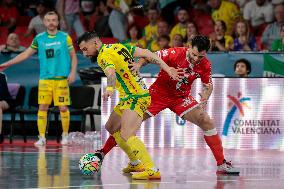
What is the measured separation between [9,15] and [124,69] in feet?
43.2

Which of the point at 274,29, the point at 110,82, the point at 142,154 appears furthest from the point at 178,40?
the point at 110,82

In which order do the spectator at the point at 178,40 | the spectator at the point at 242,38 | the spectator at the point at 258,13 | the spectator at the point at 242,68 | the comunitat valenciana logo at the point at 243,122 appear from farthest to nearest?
the spectator at the point at 258,13 → the spectator at the point at 178,40 → the spectator at the point at 242,38 → the spectator at the point at 242,68 → the comunitat valenciana logo at the point at 243,122

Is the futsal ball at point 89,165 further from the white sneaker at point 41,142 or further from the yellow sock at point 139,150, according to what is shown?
the white sneaker at point 41,142

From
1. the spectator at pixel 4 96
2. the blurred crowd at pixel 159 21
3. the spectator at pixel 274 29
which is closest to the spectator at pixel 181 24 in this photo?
the blurred crowd at pixel 159 21

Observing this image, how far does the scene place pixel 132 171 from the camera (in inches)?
513

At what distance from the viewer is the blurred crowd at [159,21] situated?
20641 mm

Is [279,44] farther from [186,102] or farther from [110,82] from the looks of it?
[110,82]

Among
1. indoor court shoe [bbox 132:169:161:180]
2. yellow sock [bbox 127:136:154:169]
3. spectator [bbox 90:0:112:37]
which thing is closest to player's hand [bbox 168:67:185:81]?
yellow sock [bbox 127:136:154:169]

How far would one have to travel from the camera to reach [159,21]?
22484 millimetres

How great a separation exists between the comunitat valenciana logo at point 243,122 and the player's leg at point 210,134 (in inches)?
159

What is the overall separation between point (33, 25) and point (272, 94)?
294 inches

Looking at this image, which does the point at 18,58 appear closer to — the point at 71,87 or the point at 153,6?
the point at 71,87

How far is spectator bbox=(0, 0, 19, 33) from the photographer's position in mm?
24308

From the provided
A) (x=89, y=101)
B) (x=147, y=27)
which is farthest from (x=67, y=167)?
(x=147, y=27)
